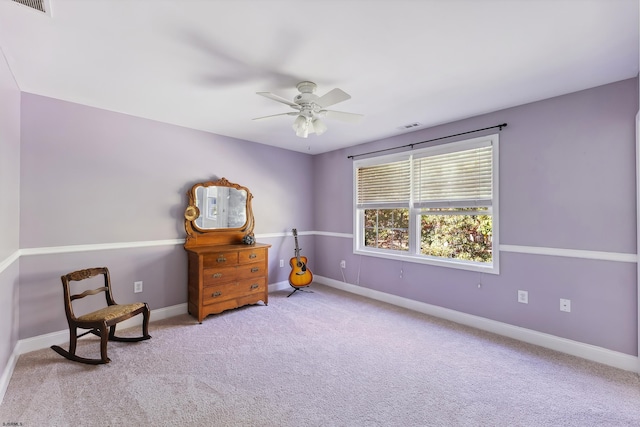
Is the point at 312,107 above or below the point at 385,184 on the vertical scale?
above

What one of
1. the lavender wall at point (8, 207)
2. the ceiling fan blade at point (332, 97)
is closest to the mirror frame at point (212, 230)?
the lavender wall at point (8, 207)

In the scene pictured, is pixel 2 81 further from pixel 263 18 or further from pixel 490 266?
pixel 490 266

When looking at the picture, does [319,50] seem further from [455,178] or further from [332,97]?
[455,178]

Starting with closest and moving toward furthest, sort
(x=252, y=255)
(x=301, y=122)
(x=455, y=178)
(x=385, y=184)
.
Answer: (x=301, y=122)
(x=455, y=178)
(x=252, y=255)
(x=385, y=184)

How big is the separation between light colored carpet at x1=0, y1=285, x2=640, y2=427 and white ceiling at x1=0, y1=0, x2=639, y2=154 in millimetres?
2360

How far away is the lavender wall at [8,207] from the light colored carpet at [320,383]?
0.36 meters

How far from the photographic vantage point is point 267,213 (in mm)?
4504

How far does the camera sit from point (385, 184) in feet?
13.6

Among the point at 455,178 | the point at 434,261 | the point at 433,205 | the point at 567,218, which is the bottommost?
the point at 434,261

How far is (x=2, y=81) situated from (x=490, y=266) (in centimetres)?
447

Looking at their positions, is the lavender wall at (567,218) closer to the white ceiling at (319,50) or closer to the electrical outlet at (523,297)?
the electrical outlet at (523,297)

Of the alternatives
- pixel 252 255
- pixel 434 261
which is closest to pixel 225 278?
pixel 252 255

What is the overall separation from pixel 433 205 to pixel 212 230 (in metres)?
2.90

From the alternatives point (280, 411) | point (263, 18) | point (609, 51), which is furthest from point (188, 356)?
point (609, 51)
